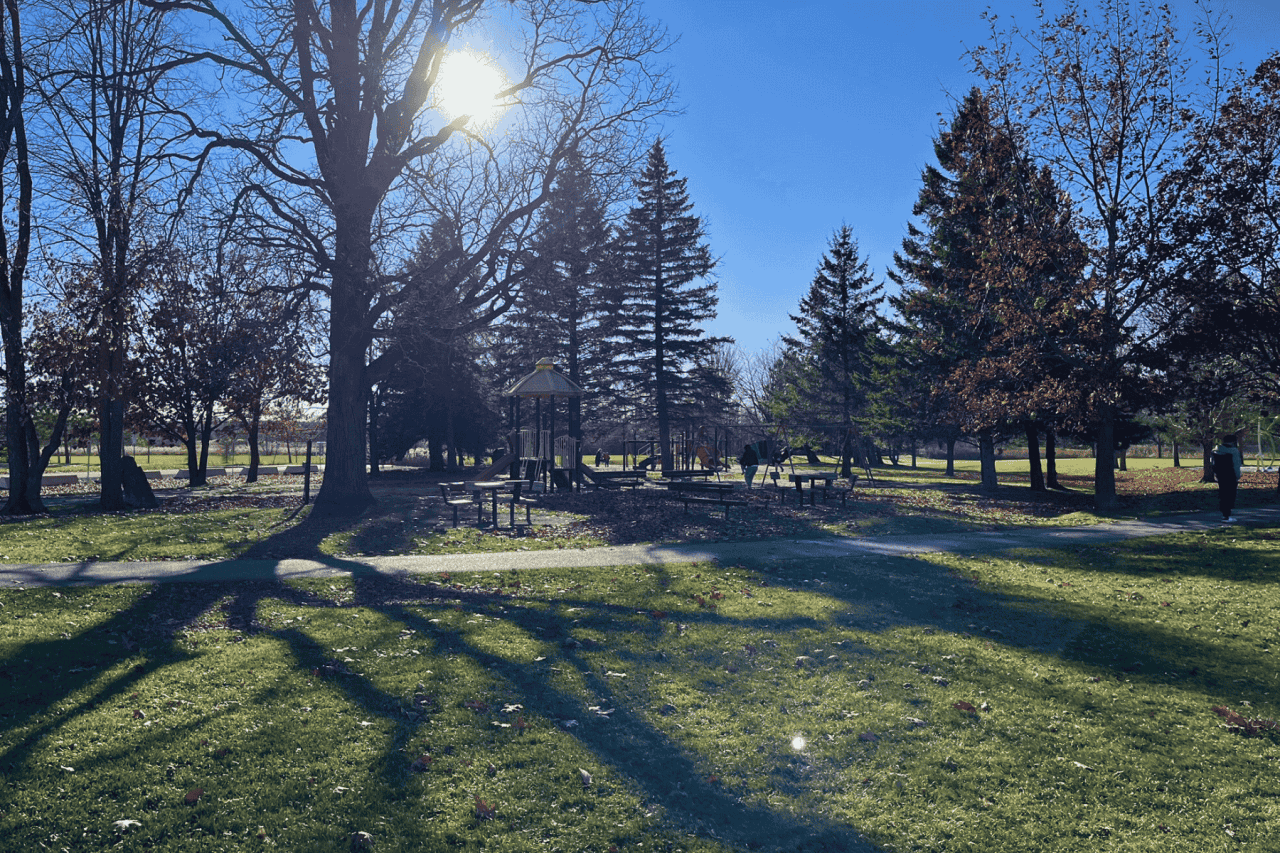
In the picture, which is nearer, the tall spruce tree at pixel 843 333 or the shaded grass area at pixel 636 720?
the shaded grass area at pixel 636 720

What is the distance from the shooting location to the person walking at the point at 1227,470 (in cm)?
1500

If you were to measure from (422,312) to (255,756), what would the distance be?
1359 centimetres

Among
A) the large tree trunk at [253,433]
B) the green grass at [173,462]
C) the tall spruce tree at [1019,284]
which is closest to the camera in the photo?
the tall spruce tree at [1019,284]

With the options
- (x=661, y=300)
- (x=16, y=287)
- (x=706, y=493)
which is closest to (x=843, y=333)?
(x=661, y=300)

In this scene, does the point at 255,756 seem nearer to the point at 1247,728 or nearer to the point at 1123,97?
the point at 1247,728

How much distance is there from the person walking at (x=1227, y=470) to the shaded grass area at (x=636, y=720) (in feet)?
25.0

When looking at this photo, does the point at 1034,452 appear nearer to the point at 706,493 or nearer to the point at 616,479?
the point at 706,493

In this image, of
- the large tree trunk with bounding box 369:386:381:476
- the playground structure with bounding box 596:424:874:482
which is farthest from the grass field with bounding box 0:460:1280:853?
the large tree trunk with bounding box 369:386:381:476

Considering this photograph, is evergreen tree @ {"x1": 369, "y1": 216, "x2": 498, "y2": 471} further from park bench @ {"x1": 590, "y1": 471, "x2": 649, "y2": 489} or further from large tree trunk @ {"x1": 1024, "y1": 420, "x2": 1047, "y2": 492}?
large tree trunk @ {"x1": 1024, "y1": 420, "x2": 1047, "y2": 492}

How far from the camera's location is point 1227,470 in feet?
49.8

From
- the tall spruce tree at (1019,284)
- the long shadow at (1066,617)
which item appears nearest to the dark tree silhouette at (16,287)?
the long shadow at (1066,617)

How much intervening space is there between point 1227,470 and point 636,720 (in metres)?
15.2

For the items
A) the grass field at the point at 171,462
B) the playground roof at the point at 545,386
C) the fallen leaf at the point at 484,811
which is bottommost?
the fallen leaf at the point at 484,811

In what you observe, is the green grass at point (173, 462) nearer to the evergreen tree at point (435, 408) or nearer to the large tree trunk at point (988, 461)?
the evergreen tree at point (435, 408)
